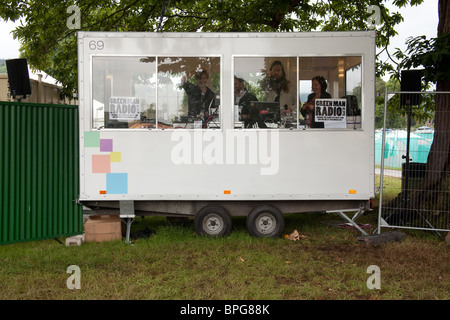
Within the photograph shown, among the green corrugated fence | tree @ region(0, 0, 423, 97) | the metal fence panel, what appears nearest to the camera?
the green corrugated fence

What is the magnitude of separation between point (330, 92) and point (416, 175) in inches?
87.5

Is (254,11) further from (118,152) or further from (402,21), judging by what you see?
(118,152)

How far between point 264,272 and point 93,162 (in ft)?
9.68

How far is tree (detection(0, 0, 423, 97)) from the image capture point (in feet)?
32.2

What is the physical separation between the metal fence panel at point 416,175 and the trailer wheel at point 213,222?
7.82 ft

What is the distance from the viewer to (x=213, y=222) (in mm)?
6516

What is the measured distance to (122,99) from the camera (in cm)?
620

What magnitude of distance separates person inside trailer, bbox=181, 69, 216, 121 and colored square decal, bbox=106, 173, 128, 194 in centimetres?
140

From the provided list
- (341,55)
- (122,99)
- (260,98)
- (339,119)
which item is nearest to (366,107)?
(339,119)

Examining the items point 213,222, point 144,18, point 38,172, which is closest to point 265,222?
point 213,222

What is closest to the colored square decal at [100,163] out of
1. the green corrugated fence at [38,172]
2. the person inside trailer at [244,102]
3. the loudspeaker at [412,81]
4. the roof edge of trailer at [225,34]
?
the green corrugated fence at [38,172]

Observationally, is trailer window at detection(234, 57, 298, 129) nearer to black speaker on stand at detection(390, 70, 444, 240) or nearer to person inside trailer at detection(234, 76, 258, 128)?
person inside trailer at detection(234, 76, 258, 128)

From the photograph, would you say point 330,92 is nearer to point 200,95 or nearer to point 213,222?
point 200,95

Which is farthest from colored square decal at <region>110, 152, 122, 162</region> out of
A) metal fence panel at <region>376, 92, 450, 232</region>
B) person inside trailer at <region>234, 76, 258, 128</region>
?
metal fence panel at <region>376, 92, 450, 232</region>
